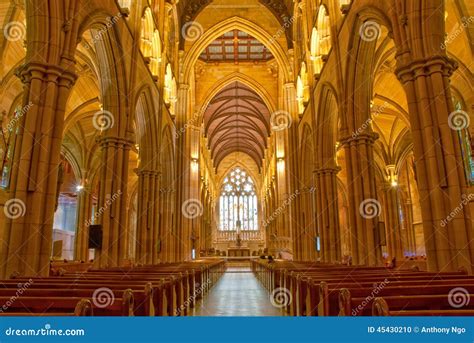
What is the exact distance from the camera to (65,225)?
27.8m

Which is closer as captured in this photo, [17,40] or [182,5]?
[17,40]

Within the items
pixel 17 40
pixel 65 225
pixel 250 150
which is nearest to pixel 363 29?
pixel 17 40

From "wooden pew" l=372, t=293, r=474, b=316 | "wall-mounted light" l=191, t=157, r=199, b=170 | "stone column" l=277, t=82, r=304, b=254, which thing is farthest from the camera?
"wall-mounted light" l=191, t=157, r=199, b=170

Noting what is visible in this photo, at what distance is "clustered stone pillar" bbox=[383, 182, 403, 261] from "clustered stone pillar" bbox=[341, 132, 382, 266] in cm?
1436

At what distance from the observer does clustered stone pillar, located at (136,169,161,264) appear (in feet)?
46.9

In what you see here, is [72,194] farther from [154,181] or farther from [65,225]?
[154,181]

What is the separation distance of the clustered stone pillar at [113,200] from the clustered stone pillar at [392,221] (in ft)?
61.6

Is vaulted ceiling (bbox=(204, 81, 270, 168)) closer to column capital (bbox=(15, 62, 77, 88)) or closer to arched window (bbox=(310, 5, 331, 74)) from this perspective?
arched window (bbox=(310, 5, 331, 74))

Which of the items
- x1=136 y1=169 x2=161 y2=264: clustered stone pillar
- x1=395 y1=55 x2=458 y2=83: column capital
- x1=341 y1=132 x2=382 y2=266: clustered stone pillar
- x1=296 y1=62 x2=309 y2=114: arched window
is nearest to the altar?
x1=296 y1=62 x2=309 y2=114: arched window

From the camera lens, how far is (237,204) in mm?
48812

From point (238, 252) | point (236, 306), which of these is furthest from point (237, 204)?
point (236, 306)

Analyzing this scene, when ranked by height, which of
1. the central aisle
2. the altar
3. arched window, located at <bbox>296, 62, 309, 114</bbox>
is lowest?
the central aisle

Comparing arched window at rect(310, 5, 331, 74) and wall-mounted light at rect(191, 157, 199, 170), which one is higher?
arched window at rect(310, 5, 331, 74)

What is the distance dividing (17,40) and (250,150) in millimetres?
37068
